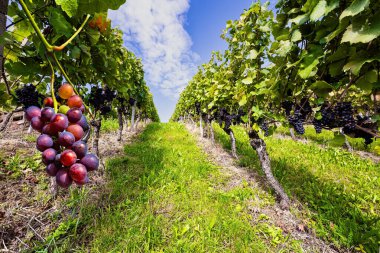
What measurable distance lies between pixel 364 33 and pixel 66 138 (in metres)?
1.85

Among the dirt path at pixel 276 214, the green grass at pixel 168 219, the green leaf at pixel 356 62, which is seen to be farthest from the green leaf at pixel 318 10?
the dirt path at pixel 276 214

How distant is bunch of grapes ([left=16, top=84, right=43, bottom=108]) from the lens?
1.96 m

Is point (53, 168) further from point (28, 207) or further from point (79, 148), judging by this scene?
point (28, 207)

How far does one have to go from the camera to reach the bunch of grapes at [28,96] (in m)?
1.96

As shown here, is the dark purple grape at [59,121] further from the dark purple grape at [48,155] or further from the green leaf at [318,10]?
the green leaf at [318,10]

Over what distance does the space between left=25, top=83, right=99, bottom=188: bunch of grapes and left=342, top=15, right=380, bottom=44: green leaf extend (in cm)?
171

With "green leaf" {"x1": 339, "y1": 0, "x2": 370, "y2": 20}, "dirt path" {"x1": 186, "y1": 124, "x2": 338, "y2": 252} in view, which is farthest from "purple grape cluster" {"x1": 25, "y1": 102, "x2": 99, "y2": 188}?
"dirt path" {"x1": 186, "y1": 124, "x2": 338, "y2": 252}

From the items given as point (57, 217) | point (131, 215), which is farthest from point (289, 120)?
point (57, 217)

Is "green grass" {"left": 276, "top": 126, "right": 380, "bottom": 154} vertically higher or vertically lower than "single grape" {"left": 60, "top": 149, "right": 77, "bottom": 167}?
higher

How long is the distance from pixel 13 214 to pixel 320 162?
7.62 meters

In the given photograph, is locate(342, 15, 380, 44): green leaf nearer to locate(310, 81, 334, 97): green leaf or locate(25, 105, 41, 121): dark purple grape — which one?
locate(310, 81, 334, 97): green leaf

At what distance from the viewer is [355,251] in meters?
3.00

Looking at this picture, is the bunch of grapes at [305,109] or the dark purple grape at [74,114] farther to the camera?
the bunch of grapes at [305,109]

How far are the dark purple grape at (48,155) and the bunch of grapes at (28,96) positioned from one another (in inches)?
60.0
